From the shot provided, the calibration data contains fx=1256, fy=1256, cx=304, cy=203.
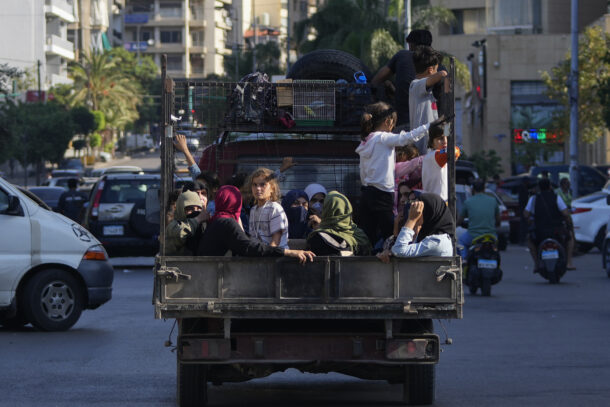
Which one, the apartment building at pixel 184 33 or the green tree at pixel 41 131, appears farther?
the apartment building at pixel 184 33

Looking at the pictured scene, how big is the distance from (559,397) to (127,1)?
157793mm

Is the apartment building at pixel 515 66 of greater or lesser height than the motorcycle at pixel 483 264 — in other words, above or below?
above

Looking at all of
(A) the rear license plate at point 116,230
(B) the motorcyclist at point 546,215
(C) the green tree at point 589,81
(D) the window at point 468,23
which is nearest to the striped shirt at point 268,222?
(B) the motorcyclist at point 546,215

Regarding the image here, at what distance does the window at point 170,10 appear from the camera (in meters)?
159

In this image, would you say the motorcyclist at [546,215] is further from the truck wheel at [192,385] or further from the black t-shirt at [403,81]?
the truck wheel at [192,385]

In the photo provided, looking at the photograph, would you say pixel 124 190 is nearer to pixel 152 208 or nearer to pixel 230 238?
pixel 152 208

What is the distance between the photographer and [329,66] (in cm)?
1300

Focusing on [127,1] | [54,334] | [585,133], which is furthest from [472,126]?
[127,1]

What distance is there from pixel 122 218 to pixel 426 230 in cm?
1602

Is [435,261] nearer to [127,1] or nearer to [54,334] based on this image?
[54,334]

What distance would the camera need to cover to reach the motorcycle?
1859 centimetres

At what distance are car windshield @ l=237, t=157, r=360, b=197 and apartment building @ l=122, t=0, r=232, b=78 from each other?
147 meters

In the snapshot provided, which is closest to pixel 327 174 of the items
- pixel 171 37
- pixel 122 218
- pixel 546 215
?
pixel 546 215

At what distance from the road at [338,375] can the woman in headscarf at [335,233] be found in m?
1.43
